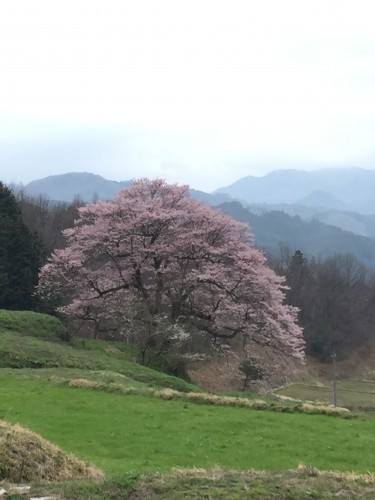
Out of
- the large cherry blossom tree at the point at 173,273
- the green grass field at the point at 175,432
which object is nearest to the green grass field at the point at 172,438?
A: the green grass field at the point at 175,432

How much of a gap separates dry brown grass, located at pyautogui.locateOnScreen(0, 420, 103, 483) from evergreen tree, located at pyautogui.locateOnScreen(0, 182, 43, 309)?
29238mm

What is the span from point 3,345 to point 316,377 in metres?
47.5

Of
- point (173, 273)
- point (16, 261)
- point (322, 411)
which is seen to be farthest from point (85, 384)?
point (16, 261)

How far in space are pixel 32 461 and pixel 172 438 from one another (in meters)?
5.61

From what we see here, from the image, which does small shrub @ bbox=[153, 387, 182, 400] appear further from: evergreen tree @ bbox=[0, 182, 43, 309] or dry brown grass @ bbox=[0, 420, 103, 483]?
evergreen tree @ bbox=[0, 182, 43, 309]

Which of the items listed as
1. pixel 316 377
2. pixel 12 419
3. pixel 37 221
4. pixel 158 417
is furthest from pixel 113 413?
pixel 37 221

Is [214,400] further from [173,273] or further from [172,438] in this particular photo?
[173,273]

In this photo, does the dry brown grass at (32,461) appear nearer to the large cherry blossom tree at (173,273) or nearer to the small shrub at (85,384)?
the small shrub at (85,384)

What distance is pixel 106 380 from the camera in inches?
714

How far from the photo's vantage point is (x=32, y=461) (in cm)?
702

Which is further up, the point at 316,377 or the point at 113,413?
the point at 113,413

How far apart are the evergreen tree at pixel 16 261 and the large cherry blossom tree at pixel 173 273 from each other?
8751mm

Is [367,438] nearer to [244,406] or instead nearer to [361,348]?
[244,406]

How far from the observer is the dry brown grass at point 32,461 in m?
6.77
